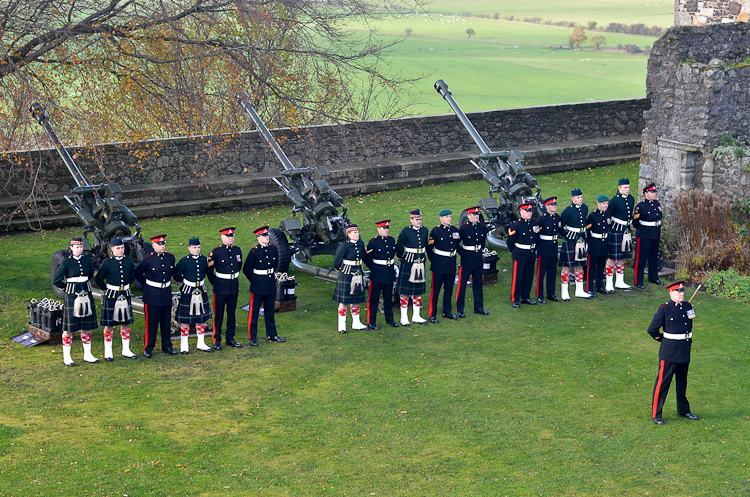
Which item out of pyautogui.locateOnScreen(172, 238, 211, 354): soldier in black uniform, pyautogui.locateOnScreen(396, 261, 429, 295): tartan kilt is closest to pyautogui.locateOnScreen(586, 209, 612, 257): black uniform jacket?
pyautogui.locateOnScreen(396, 261, 429, 295): tartan kilt

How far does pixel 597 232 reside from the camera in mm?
12359

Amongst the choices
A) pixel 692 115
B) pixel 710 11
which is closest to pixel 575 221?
pixel 692 115

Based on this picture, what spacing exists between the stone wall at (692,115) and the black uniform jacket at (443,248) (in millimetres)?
4383

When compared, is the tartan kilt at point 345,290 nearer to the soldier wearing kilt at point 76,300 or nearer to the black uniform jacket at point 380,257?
the black uniform jacket at point 380,257

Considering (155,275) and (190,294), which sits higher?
(155,275)

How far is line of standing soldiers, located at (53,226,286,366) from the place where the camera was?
32.1ft

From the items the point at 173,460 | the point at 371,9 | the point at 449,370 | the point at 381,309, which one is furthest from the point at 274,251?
the point at 371,9

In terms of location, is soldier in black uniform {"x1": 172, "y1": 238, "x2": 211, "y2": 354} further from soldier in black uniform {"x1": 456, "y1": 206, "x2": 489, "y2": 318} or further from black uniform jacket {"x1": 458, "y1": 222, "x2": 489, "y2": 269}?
black uniform jacket {"x1": 458, "y1": 222, "x2": 489, "y2": 269}

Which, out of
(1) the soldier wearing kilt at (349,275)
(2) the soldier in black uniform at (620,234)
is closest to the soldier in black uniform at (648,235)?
(2) the soldier in black uniform at (620,234)

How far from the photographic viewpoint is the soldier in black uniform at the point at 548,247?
12.1 meters

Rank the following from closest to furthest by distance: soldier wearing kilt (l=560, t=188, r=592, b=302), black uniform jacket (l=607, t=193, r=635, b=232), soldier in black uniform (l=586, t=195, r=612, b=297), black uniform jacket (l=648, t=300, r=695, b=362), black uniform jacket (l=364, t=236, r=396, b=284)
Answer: black uniform jacket (l=648, t=300, r=695, b=362)
black uniform jacket (l=364, t=236, r=396, b=284)
soldier wearing kilt (l=560, t=188, r=592, b=302)
soldier in black uniform (l=586, t=195, r=612, b=297)
black uniform jacket (l=607, t=193, r=635, b=232)

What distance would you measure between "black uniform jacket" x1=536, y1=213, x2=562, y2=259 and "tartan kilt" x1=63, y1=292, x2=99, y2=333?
18.9 ft

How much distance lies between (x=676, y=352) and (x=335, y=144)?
11.1 metres

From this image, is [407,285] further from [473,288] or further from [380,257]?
[473,288]
